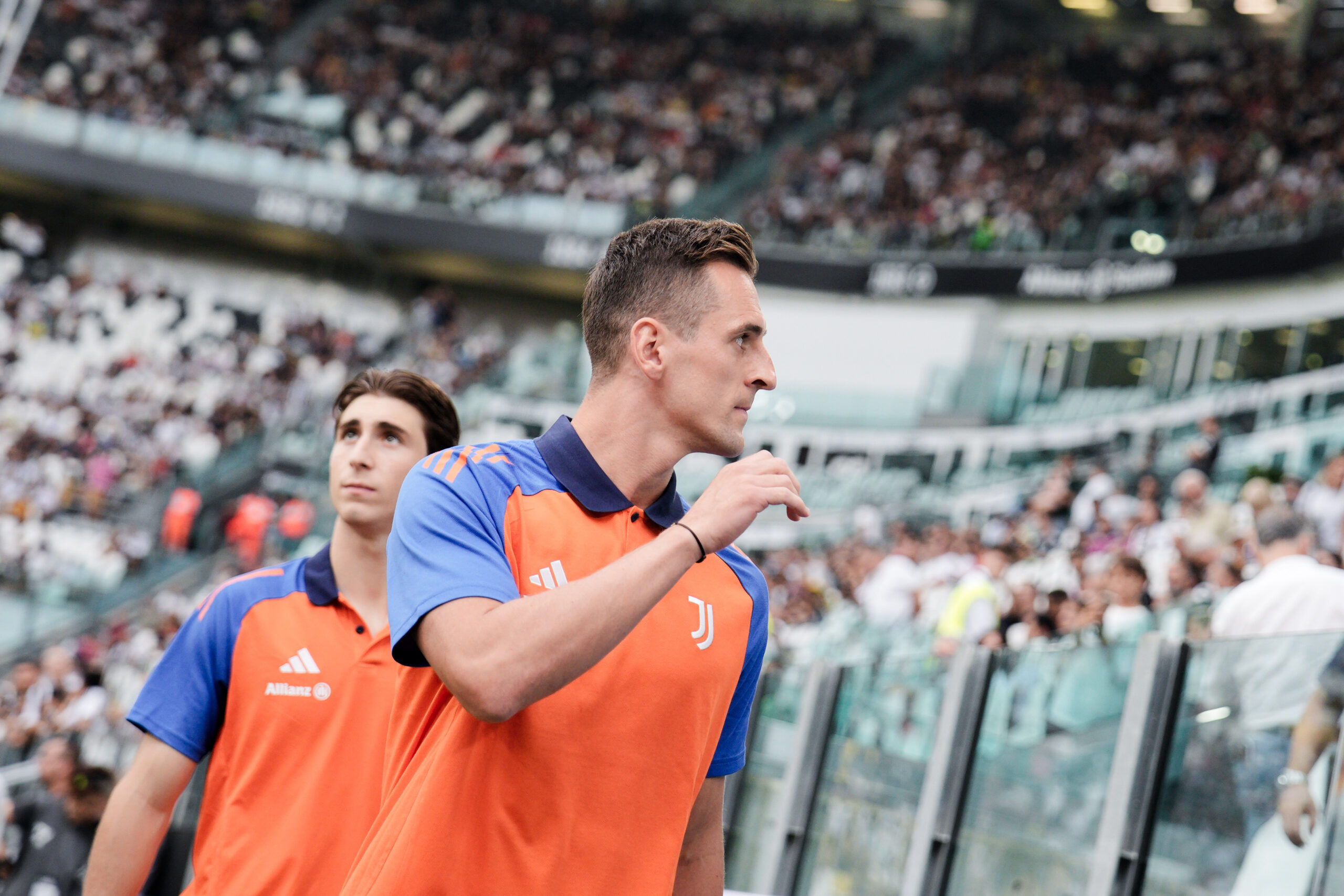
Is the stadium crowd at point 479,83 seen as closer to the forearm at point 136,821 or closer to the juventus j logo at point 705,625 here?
the forearm at point 136,821

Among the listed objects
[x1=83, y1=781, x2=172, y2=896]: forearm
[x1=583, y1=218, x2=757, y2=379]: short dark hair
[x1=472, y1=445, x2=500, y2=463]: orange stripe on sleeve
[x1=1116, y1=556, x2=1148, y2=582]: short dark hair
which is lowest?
[x1=83, y1=781, x2=172, y2=896]: forearm

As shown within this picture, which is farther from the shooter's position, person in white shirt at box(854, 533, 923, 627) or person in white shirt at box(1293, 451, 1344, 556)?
person in white shirt at box(854, 533, 923, 627)

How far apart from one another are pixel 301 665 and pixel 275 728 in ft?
0.45

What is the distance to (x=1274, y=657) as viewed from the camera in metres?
3.79

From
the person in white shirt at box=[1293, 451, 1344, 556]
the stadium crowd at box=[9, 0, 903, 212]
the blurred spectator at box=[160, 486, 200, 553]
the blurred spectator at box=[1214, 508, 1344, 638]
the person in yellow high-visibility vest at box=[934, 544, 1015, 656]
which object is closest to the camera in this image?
the blurred spectator at box=[1214, 508, 1344, 638]

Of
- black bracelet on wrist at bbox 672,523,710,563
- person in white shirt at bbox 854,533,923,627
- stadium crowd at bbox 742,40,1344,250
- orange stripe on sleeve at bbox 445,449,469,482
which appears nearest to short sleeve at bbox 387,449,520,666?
orange stripe on sleeve at bbox 445,449,469,482

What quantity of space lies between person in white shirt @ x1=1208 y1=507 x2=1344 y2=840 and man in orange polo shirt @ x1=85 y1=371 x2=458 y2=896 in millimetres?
2464

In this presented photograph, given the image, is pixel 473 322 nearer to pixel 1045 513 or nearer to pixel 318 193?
pixel 318 193

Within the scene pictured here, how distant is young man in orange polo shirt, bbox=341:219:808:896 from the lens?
5.19 feet

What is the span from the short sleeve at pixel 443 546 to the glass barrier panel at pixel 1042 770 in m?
3.25

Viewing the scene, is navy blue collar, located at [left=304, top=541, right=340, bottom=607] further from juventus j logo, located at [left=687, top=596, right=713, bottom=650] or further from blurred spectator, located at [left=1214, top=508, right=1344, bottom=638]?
blurred spectator, located at [left=1214, top=508, right=1344, bottom=638]

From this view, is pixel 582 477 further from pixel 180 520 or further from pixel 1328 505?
pixel 180 520

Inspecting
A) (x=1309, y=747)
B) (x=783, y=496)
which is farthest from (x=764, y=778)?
(x=783, y=496)

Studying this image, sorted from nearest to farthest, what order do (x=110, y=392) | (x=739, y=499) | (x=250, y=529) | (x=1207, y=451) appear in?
(x=739, y=499)
(x=1207, y=451)
(x=250, y=529)
(x=110, y=392)
